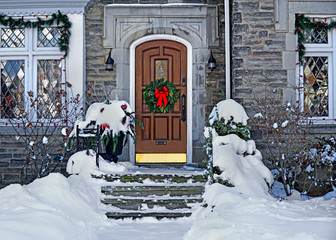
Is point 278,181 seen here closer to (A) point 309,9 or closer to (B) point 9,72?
(A) point 309,9

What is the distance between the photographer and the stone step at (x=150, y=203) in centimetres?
574

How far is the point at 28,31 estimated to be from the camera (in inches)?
314

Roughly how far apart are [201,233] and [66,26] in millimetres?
4974

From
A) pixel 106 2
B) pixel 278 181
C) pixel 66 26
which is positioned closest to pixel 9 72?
pixel 66 26

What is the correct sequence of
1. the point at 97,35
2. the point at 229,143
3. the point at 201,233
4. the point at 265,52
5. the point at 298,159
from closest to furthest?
1. the point at 201,233
2. the point at 229,143
3. the point at 298,159
4. the point at 265,52
5. the point at 97,35

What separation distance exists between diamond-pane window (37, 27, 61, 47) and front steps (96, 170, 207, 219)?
3109 mm

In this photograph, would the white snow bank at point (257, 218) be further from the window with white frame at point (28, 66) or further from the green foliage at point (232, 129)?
the window with white frame at point (28, 66)

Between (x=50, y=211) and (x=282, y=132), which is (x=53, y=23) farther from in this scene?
(x=282, y=132)

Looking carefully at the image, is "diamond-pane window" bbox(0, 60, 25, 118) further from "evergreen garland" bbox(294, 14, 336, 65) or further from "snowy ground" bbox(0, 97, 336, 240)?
"evergreen garland" bbox(294, 14, 336, 65)

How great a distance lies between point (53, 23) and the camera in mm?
7883

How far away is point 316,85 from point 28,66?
518 centimetres

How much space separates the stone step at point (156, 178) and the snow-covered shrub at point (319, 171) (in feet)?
6.08

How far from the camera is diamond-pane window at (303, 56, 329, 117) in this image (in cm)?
759

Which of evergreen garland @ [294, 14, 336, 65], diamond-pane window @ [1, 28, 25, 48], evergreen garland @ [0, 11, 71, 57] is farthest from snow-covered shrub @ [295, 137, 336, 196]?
diamond-pane window @ [1, 28, 25, 48]
